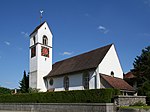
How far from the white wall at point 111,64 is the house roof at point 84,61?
0.69 metres

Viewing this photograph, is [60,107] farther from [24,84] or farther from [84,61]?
[24,84]

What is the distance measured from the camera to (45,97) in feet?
102

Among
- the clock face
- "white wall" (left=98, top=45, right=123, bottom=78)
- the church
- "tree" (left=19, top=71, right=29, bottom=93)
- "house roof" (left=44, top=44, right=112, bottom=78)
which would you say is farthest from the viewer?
"tree" (left=19, top=71, right=29, bottom=93)

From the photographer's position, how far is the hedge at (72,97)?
24.2 m

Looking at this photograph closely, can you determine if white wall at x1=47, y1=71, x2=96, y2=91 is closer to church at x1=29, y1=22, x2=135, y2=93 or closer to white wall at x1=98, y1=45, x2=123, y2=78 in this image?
church at x1=29, y1=22, x2=135, y2=93

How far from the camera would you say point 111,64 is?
119 ft

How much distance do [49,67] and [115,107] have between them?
25250 millimetres

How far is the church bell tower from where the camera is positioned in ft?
146

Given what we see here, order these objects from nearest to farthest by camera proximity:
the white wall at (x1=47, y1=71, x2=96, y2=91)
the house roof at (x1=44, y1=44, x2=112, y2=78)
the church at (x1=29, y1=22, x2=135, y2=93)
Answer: the church at (x1=29, y1=22, x2=135, y2=93) → the white wall at (x1=47, y1=71, x2=96, y2=91) → the house roof at (x1=44, y1=44, x2=112, y2=78)

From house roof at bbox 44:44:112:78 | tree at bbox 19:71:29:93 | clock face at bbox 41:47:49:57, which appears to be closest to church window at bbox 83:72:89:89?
house roof at bbox 44:44:112:78

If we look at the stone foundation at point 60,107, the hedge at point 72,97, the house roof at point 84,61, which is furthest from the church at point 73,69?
the stone foundation at point 60,107

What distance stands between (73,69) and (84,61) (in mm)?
2277

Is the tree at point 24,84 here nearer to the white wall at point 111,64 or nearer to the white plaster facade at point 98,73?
the white plaster facade at point 98,73

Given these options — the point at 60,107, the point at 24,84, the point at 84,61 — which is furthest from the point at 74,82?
the point at 24,84
